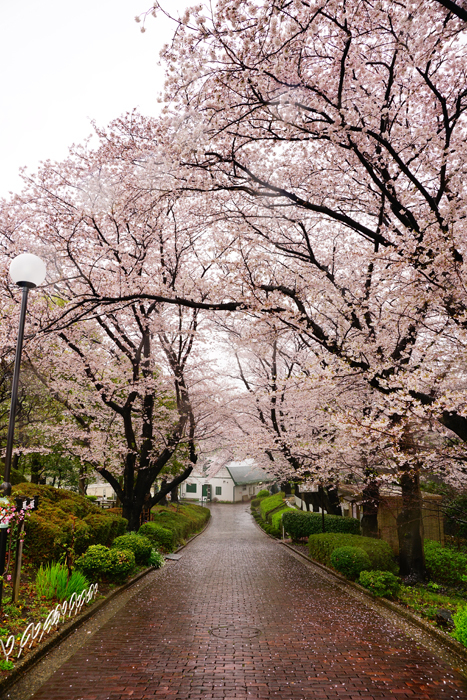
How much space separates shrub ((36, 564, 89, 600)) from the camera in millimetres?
7238

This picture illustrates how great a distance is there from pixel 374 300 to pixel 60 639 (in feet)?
29.6

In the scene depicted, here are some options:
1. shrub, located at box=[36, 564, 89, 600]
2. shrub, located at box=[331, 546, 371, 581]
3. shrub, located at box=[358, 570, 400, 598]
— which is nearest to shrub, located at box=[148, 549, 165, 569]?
shrub, located at box=[36, 564, 89, 600]

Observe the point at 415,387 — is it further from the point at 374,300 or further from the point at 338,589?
the point at 338,589

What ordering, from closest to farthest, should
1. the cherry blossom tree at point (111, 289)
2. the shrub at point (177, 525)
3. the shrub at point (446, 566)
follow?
the cherry blossom tree at point (111, 289) < the shrub at point (446, 566) < the shrub at point (177, 525)

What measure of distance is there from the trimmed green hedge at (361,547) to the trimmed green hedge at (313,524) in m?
2.19

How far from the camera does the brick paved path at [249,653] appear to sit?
4.72 meters

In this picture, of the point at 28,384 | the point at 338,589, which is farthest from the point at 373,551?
the point at 28,384

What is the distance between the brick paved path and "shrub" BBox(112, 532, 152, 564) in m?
1.52

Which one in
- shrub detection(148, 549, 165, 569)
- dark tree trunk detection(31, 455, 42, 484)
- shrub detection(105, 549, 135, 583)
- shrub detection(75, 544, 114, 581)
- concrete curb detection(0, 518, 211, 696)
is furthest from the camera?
dark tree trunk detection(31, 455, 42, 484)

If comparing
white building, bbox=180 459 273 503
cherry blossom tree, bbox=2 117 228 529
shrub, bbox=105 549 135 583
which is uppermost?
cherry blossom tree, bbox=2 117 228 529

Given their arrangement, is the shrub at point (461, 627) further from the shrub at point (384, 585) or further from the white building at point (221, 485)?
the white building at point (221, 485)

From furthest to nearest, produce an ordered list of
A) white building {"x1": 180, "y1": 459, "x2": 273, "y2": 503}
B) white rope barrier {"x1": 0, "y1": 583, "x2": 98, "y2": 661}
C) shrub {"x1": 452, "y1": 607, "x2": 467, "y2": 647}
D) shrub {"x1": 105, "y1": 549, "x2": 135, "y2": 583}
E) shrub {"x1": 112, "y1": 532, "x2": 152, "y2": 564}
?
1. white building {"x1": 180, "y1": 459, "x2": 273, "y2": 503}
2. shrub {"x1": 112, "y1": 532, "x2": 152, "y2": 564}
3. shrub {"x1": 105, "y1": 549, "x2": 135, "y2": 583}
4. shrub {"x1": 452, "y1": 607, "x2": 467, "y2": 647}
5. white rope barrier {"x1": 0, "y1": 583, "x2": 98, "y2": 661}

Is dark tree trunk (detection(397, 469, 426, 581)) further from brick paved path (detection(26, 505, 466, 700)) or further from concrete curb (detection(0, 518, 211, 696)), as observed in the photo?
concrete curb (detection(0, 518, 211, 696))

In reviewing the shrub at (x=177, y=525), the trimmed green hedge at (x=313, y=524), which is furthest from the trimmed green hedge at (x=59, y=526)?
the trimmed green hedge at (x=313, y=524)
